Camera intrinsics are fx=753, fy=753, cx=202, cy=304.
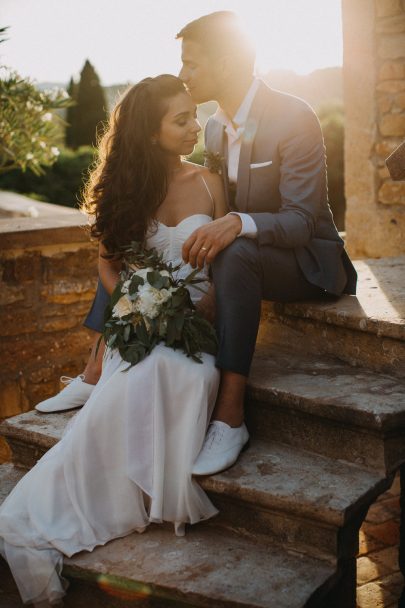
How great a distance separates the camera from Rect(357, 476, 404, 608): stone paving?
3014 millimetres

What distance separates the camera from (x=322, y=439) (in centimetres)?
A: 272

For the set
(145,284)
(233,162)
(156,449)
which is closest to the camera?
(156,449)

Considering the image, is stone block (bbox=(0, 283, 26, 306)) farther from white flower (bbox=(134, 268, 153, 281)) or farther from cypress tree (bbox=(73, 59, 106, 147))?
cypress tree (bbox=(73, 59, 106, 147))

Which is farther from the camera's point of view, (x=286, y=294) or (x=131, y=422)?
(x=286, y=294)

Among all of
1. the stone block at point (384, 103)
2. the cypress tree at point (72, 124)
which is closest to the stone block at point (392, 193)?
the stone block at point (384, 103)

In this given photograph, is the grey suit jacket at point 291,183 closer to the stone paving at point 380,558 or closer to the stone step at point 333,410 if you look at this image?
the stone step at point 333,410

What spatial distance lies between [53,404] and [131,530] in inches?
34.5

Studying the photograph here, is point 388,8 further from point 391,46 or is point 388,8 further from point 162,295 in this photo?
point 162,295

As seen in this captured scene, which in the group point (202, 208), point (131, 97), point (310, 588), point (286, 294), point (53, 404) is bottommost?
point (310, 588)

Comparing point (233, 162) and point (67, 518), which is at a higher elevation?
Result: point (233, 162)

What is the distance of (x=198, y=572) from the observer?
7.88ft

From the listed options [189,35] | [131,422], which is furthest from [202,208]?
[131,422]

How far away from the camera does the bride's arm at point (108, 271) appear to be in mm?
3154

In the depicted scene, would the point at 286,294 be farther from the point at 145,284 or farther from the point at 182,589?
the point at 182,589
